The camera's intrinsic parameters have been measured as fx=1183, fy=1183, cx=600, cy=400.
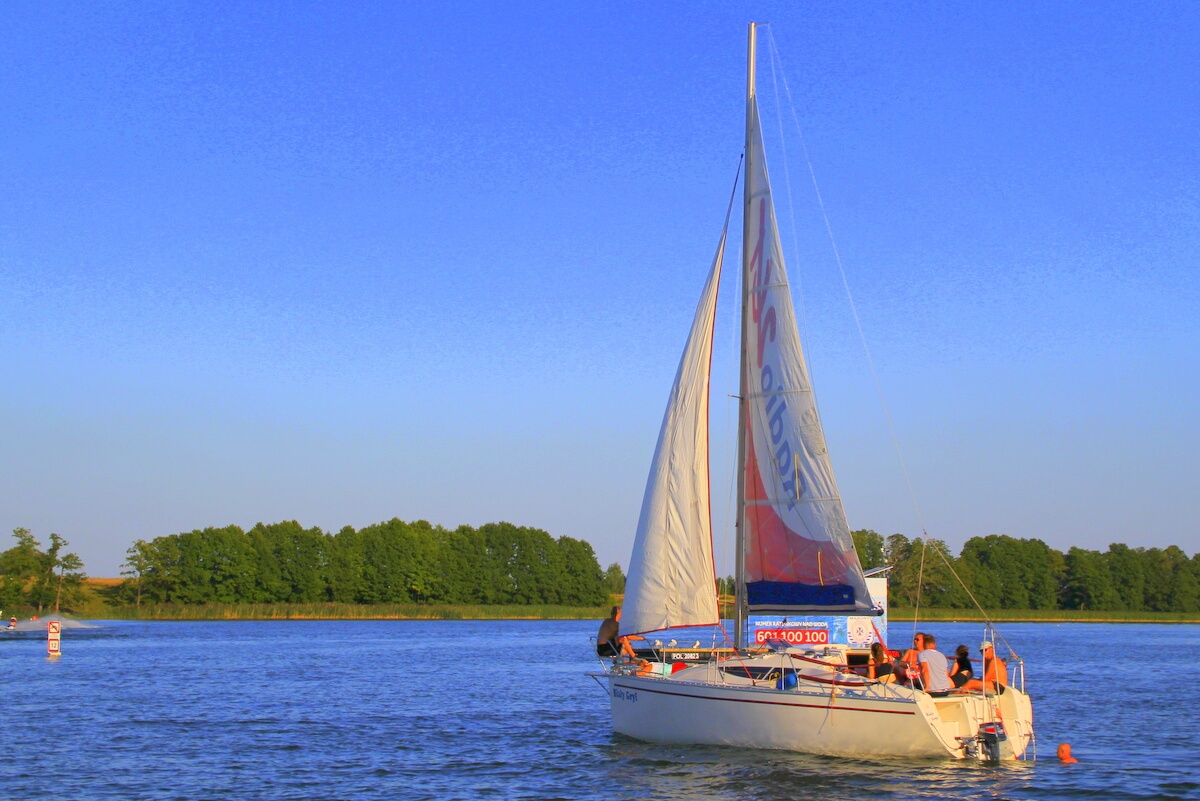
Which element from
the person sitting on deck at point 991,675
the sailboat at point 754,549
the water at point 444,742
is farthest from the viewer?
the sailboat at point 754,549

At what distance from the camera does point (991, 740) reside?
2033 centimetres

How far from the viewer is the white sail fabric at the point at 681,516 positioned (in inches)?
939

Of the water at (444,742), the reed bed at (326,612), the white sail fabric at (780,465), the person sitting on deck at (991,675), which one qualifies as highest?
the white sail fabric at (780,465)

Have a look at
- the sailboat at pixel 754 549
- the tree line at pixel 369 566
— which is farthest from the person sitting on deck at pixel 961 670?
the tree line at pixel 369 566

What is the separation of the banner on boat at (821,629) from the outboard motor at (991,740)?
467 inches

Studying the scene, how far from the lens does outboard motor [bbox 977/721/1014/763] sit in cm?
2033

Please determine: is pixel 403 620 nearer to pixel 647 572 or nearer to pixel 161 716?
pixel 161 716

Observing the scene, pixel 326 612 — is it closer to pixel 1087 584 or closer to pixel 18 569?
pixel 18 569

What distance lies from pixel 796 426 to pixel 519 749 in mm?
8960

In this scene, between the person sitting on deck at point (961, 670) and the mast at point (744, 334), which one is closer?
the person sitting on deck at point (961, 670)

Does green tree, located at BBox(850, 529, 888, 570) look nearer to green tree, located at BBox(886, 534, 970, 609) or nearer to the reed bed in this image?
green tree, located at BBox(886, 534, 970, 609)

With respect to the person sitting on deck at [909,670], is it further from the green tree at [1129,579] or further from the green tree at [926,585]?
the green tree at [1129,579]

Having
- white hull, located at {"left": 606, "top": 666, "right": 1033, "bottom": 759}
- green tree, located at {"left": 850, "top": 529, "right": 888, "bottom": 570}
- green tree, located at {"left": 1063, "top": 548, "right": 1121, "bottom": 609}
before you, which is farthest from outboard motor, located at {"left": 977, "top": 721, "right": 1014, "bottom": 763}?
green tree, located at {"left": 1063, "top": 548, "right": 1121, "bottom": 609}

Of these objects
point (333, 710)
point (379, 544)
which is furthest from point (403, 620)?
point (333, 710)
